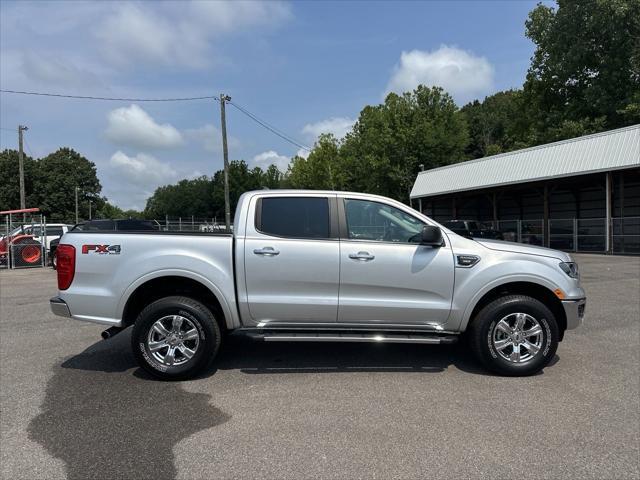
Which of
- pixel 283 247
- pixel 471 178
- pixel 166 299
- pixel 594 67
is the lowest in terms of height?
pixel 166 299

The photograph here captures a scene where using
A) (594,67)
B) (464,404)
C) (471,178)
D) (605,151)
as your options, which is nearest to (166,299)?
(464,404)

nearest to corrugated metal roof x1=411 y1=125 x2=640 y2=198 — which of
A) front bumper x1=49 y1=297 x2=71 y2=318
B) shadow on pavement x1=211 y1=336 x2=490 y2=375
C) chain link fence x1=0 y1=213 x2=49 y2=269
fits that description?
shadow on pavement x1=211 y1=336 x2=490 y2=375

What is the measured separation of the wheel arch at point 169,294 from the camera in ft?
17.3

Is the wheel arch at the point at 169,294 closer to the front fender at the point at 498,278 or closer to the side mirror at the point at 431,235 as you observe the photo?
the side mirror at the point at 431,235

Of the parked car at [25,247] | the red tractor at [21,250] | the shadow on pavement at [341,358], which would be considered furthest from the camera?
the parked car at [25,247]

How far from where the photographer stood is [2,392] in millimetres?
4863

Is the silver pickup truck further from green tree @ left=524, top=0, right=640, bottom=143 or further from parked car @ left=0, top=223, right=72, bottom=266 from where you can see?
green tree @ left=524, top=0, right=640, bottom=143

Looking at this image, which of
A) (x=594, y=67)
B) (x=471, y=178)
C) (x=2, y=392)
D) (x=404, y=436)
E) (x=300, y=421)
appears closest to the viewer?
(x=404, y=436)

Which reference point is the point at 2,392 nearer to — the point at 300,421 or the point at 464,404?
the point at 300,421

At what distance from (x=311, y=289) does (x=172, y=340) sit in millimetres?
1504

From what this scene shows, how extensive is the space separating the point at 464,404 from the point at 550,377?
53.2 inches

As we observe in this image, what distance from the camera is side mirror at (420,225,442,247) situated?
5.09 meters

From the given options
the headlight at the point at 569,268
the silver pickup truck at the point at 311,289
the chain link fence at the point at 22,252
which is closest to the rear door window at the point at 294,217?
the silver pickup truck at the point at 311,289

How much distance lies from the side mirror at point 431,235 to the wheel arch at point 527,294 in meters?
0.79
